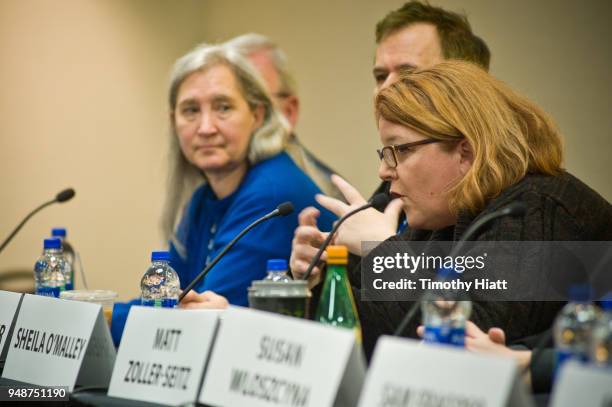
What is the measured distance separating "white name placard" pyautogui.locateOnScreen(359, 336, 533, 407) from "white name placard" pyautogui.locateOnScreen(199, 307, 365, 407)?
3.2 inches

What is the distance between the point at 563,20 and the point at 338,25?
4.27ft

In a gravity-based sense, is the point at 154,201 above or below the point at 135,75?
below

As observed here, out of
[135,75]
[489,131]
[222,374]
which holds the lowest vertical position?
[222,374]

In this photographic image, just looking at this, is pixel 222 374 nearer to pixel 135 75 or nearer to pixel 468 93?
pixel 468 93

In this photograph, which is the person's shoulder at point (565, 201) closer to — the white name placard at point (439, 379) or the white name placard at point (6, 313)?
the white name placard at point (439, 379)

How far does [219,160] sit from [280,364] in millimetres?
1977

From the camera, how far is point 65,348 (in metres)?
1.54

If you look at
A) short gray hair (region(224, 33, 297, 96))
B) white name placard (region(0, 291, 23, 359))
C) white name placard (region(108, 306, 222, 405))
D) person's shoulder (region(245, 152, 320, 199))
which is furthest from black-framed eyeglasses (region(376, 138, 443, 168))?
short gray hair (region(224, 33, 297, 96))

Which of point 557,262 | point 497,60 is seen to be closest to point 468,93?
point 557,262

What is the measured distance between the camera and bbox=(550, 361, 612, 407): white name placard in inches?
34.1

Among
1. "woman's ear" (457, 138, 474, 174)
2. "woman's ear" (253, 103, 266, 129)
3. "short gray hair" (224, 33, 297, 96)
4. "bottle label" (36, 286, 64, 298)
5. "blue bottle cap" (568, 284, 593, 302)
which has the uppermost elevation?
"short gray hair" (224, 33, 297, 96)

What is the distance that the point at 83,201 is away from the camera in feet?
14.1

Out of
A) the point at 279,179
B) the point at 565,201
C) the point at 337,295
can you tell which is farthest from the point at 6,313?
the point at 279,179
